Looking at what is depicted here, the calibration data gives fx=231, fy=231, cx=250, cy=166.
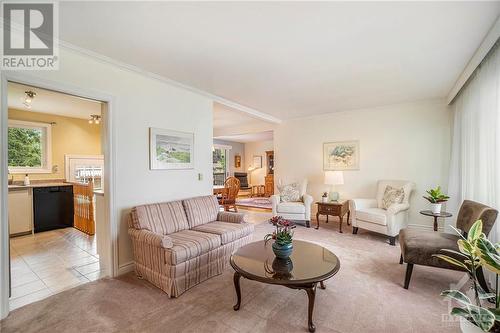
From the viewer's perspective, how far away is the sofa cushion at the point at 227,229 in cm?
292

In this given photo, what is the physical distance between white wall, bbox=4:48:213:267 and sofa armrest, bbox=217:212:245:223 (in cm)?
62

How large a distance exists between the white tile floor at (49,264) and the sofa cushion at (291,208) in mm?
3348

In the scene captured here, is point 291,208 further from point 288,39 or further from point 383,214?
point 288,39

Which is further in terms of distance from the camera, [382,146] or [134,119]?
A: [382,146]

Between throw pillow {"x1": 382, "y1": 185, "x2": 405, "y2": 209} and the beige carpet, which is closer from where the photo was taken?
the beige carpet

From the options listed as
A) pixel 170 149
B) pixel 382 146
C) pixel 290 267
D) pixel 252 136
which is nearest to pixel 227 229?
pixel 290 267

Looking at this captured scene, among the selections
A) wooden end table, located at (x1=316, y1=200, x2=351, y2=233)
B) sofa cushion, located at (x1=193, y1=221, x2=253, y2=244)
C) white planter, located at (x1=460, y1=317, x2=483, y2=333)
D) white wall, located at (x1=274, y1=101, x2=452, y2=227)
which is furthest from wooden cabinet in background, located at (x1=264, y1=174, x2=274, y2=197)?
white planter, located at (x1=460, y1=317, x2=483, y2=333)

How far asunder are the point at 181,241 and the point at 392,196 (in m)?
3.87

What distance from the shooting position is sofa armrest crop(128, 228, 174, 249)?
2312 millimetres

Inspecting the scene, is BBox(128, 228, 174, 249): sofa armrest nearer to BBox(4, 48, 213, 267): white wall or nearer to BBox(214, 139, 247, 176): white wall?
BBox(4, 48, 213, 267): white wall

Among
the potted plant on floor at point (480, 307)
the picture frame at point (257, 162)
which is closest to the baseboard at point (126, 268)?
the potted plant on floor at point (480, 307)

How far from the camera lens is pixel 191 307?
2115 millimetres

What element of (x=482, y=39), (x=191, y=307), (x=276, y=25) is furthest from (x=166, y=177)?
(x=482, y=39)

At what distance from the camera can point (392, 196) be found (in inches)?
170
